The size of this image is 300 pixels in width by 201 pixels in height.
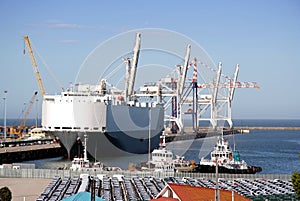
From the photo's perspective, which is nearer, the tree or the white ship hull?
the tree

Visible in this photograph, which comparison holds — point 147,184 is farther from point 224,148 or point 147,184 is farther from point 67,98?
point 67,98

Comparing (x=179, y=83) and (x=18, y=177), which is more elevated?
(x=179, y=83)

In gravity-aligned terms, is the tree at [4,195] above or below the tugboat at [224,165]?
above

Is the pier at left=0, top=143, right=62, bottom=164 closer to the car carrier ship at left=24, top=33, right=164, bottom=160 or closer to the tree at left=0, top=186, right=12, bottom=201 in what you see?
the car carrier ship at left=24, top=33, right=164, bottom=160

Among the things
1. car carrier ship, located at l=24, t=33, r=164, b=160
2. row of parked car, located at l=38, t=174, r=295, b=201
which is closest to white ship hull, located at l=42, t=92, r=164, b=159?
car carrier ship, located at l=24, t=33, r=164, b=160

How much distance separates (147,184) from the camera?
22.7 m

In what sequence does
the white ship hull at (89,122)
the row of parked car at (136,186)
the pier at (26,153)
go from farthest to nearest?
the pier at (26,153) → the white ship hull at (89,122) → the row of parked car at (136,186)

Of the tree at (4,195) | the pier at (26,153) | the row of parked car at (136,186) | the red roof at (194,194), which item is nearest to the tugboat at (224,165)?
the row of parked car at (136,186)

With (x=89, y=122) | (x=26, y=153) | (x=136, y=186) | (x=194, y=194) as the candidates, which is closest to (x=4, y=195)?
(x=194, y=194)

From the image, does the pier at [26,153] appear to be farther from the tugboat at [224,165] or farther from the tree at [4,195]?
the tree at [4,195]

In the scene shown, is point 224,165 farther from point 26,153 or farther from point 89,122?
point 26,153

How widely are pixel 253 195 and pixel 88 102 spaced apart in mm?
26907

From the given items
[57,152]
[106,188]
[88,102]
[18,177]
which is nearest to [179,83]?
[57,152]

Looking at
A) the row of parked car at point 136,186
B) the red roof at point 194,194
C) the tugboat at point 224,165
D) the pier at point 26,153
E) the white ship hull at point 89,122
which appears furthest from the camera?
the pier at point 26,153
